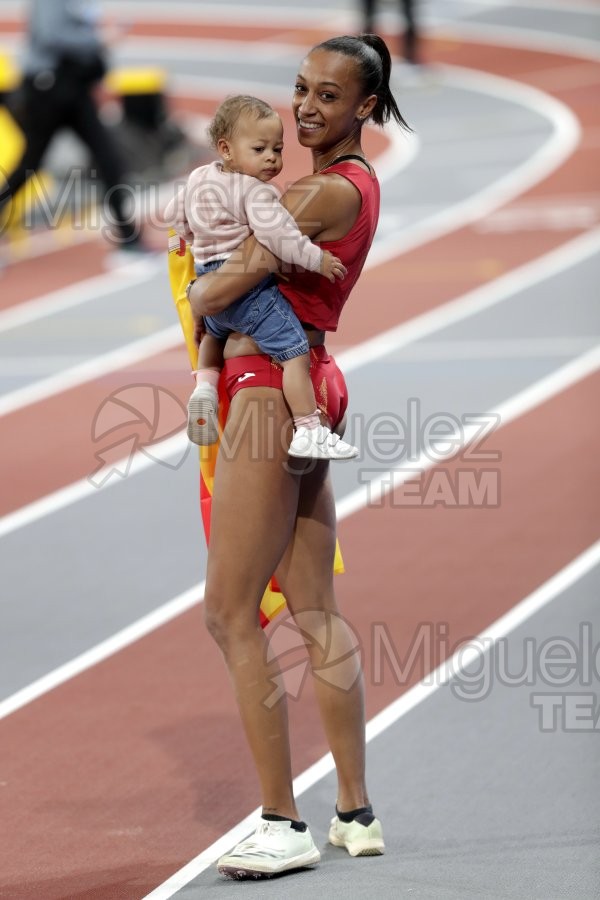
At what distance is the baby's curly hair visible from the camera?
3.79 metres

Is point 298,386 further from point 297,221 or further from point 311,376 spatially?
point 297,221

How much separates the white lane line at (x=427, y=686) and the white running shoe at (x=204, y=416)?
1164 millimetres

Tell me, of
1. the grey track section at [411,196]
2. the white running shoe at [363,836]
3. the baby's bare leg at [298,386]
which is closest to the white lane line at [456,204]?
the grey track section at [411,196]

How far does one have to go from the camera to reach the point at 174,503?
7395mm

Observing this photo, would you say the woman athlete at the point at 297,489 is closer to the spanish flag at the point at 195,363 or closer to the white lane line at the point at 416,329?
the spanish flag at the point at 195,363

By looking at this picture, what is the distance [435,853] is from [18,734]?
5.09ft

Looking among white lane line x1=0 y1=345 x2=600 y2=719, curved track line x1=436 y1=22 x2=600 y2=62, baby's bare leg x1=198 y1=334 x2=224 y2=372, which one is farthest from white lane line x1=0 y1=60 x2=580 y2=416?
baby's bare leg x1=198 y1=334 x2=224 y2=372

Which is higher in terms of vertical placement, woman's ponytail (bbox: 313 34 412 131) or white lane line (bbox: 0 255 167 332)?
white lane line (bbox: 0 255 167 332)

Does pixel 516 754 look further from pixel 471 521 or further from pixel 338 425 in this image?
pixel 471 521

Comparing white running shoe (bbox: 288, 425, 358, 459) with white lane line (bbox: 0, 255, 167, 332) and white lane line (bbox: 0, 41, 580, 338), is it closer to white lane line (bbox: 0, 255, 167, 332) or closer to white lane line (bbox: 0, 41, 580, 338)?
white lane line (bbox: 0, 41, 580, 338)

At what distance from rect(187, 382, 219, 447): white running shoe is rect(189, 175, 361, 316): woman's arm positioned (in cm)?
26
